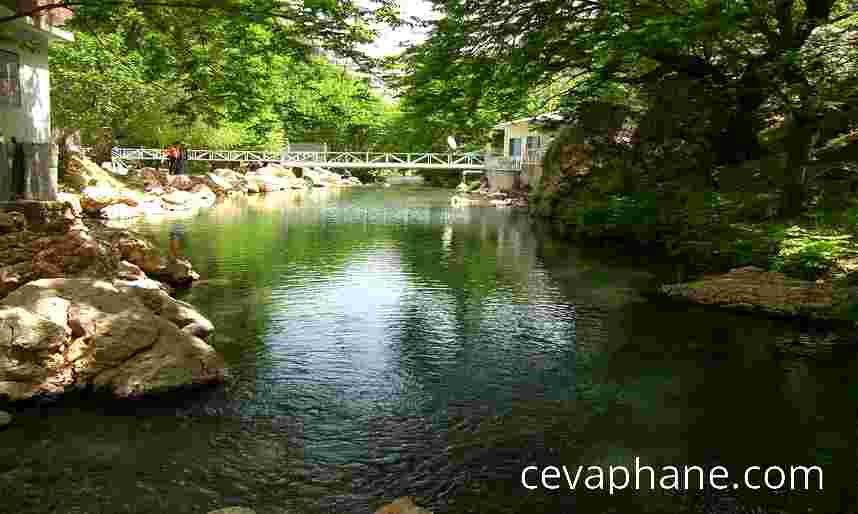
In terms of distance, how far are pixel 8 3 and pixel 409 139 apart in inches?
361

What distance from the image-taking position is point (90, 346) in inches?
310

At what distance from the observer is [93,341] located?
7859 millimetres

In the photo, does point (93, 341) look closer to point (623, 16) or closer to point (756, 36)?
point (623, 16)

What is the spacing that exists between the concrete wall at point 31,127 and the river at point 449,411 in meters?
5.01

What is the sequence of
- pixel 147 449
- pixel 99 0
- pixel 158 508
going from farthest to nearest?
pixel 99 0
pixel 147 449
pixel 158 508

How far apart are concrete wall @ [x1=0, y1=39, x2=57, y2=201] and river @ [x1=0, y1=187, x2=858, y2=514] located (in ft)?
16.4

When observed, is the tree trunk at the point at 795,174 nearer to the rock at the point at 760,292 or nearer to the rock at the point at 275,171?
the rock at the point at 760,292

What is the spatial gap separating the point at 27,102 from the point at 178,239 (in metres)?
5.56

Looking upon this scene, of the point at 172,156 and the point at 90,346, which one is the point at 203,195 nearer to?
the point at 172,156

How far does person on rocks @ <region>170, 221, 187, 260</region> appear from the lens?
59.1 feet

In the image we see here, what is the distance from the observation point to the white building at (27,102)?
49.0 ft

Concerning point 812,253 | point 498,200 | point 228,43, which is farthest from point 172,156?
point 812,253

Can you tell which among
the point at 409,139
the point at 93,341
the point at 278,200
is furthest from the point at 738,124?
the point at 278,200

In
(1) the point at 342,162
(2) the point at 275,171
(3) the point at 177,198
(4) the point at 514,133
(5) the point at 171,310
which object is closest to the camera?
(5) the point at 171,310
